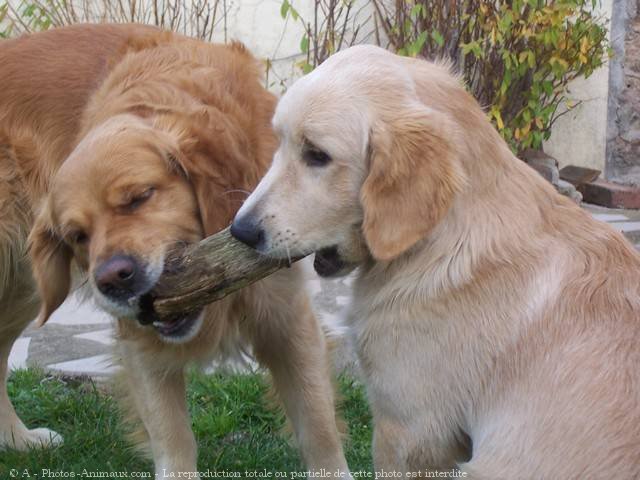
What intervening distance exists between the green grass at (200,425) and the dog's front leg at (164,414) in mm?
366

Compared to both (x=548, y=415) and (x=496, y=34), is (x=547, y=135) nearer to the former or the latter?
(x=496, y=34)

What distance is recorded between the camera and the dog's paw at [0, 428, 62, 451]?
443cm

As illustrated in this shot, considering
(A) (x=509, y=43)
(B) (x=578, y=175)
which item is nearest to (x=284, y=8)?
(A) (x=509, y=43)

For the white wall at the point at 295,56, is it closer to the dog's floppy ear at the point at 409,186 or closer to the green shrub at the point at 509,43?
the green shrub at the point at 509,43

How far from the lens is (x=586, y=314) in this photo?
286 centimetres

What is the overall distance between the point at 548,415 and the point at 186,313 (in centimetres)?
122

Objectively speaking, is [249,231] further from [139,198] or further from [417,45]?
[417,45]

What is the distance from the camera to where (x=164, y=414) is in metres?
3.82

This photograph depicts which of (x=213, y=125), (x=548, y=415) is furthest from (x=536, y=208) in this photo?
(x=213, y=125)

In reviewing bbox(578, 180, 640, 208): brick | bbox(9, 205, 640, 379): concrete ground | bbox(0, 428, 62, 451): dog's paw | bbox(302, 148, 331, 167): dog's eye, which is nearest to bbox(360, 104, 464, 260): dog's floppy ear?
bbox(302, 148, 331, 167): dog's eye

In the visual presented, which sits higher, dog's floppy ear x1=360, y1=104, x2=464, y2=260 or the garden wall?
dog's floppy ear x1=360, y1=104, x2=464, y2=260

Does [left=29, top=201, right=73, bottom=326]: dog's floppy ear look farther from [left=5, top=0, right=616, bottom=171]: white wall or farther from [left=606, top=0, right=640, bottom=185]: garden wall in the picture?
[left=606, top=0, right=640, bottom=185]: garden wall

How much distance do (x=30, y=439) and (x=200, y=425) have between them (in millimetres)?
736

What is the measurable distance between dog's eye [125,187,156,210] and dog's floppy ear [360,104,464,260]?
2.91 ft
